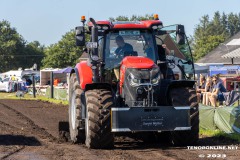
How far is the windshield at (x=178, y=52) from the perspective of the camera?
13.1 metres

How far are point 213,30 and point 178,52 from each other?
450 feet

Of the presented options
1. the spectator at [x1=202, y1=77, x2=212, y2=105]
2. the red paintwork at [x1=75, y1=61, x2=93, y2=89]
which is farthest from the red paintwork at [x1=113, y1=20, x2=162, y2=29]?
the spectator at [x1=202, y1=77, x2=212, y2=105]

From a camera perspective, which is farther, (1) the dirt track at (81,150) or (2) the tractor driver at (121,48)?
(2) the tractor driver at (121,48)

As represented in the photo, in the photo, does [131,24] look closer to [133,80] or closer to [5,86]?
[133,80]

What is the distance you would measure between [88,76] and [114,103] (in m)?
1.09

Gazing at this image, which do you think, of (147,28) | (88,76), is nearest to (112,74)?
(88,76)

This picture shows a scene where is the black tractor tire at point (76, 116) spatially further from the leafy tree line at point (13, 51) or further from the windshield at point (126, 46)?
the leafy tree line at point (13, 51)

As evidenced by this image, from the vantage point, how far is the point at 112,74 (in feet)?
41.2

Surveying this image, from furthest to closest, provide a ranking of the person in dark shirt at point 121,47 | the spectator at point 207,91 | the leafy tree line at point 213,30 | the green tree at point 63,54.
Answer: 1. the leafy tree line at point 213,30
2. the green tree at point 63,54
3. the spectator at point 207,91
4. the person in dark shirt at point 121,47

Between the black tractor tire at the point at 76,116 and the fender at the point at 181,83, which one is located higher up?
the fender at the point at 181,83

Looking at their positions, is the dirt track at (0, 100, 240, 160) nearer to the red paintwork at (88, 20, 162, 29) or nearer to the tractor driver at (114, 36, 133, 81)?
the tractor driver at (114, 36, 133, 81)

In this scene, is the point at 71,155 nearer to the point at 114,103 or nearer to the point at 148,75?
→ the point at 114,103

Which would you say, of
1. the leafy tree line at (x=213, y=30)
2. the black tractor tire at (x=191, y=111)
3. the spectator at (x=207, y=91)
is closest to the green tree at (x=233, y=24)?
the leafy tree line at (x=213, y=30)

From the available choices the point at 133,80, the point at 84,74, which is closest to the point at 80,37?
A: the point at 84,74
